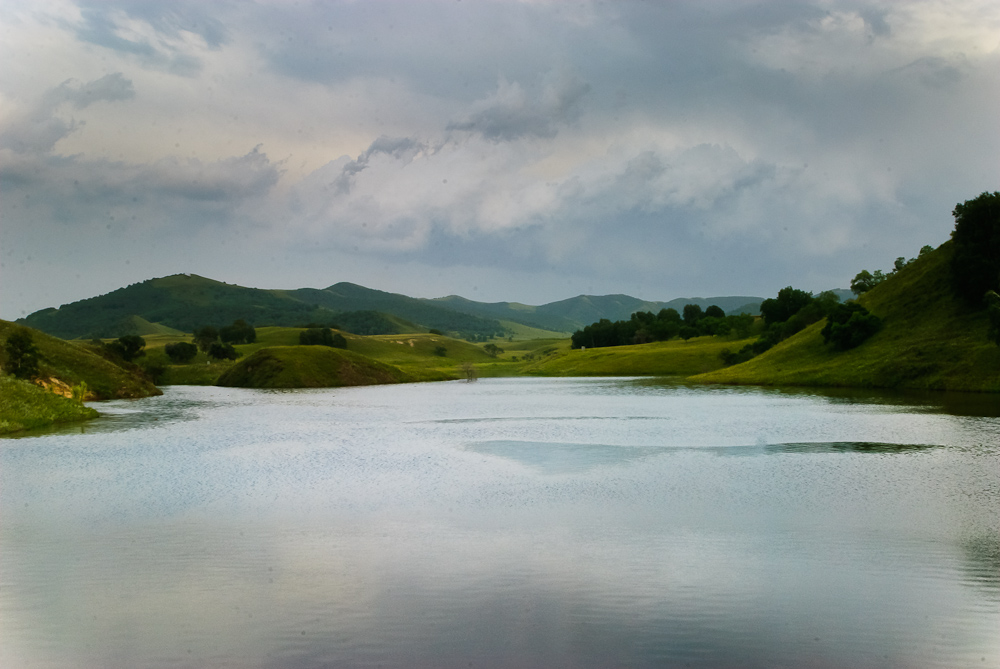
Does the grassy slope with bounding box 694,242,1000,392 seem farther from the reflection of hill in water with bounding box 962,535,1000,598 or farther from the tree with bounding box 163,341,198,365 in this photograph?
the tree with bounding box 163,341,198,365

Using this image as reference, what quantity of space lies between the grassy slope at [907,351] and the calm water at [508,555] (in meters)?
46.5

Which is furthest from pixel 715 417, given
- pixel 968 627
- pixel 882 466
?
pixel 968 627

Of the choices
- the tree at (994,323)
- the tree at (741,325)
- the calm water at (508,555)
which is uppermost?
the tree at (741,325)

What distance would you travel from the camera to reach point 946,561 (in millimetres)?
18219

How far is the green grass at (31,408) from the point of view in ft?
178

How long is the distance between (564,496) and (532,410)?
48568mm

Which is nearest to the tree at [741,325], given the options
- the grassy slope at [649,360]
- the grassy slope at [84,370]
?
the grassy slope at [649,360]

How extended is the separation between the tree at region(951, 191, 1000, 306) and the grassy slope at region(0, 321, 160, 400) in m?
106

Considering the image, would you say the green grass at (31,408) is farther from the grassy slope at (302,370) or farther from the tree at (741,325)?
the tree at (741,325)

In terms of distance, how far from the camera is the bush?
346 feet

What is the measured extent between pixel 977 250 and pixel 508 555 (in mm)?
98904

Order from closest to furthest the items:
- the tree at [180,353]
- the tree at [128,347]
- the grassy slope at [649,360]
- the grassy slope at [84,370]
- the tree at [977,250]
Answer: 1. the grassy slope at [84,370]
2. the tree at [977,250]
3. the grassy slope at [649,360]
4. the tree at [128,347]
5. the tree at [180,353]

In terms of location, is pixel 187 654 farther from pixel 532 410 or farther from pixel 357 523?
pixel 532 410

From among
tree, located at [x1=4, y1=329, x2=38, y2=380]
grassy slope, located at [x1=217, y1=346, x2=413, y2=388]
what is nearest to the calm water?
tree, located at [x1=4, y1=329, x2=38, y2=380]
